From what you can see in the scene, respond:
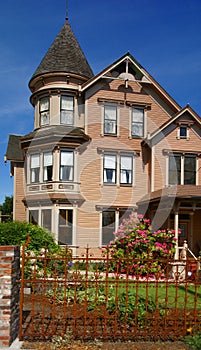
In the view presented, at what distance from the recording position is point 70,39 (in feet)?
72.0

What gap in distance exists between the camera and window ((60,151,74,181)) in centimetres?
1912

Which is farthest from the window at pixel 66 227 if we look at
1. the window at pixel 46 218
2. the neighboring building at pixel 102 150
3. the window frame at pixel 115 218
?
the window frame at pixel 115 218

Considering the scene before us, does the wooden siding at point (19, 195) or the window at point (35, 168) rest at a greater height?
the window at point (35, 168)

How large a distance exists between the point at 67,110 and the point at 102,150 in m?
2.89

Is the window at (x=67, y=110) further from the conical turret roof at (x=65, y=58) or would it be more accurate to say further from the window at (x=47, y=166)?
the window at (x=47, y=166)

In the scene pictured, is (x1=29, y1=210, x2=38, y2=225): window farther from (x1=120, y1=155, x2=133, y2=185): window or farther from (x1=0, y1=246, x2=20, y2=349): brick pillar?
(x1=0, y1=246, x2=20, y2=349): brick pillar

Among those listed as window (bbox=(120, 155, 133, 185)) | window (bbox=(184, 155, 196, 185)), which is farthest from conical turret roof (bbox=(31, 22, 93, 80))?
window (bbox=(184, 155, 196, 185))

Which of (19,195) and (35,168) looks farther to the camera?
(19,195)

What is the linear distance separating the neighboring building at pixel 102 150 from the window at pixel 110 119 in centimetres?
6

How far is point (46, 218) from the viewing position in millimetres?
19172

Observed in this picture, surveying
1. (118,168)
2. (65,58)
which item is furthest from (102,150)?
(65,58)

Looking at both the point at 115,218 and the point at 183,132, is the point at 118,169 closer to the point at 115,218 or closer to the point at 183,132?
the point at 115,218

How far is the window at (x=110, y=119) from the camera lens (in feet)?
66.0

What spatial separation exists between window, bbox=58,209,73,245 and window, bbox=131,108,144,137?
5.73 meters
